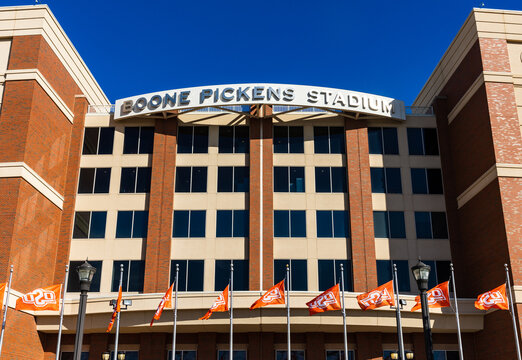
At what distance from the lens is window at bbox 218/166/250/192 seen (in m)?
38.4

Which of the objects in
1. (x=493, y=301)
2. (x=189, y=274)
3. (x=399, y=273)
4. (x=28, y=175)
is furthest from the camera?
(x=399, y=273)

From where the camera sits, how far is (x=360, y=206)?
37.4 metres

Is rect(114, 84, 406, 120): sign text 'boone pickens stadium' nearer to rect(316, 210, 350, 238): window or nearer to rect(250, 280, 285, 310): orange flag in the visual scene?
rect(316, 210, 350, 238): window

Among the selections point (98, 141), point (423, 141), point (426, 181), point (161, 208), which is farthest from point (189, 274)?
point (423, 141)

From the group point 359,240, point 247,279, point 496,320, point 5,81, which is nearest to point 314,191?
point 359,240

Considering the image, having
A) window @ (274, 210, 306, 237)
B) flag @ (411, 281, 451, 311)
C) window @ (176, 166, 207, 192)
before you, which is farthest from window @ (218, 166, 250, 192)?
flag @ (411, 281, 451, 311)

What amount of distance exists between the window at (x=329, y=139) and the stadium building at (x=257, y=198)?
0.26 ft

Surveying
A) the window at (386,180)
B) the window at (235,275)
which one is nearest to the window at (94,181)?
the window at (235,275)

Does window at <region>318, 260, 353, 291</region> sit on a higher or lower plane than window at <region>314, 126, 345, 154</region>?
lower

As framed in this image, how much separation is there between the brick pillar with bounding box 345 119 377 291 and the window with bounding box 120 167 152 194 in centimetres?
1377

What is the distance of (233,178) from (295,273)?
7.75 metres

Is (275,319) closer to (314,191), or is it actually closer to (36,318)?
(314,191)

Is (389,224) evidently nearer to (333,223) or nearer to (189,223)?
(333,223)

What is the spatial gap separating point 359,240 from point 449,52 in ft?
49.8
